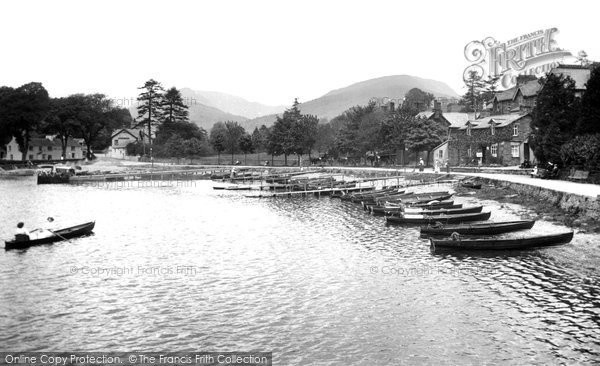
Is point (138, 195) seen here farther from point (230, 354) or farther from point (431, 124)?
point (230, 354)

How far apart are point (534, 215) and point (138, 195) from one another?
51.0 m

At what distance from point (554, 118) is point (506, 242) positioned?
94.5 ft

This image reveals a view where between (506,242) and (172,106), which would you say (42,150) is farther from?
(506,242)

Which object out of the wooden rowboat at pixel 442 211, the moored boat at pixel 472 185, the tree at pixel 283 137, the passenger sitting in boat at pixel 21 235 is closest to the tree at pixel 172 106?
the tree at pixel 283 137

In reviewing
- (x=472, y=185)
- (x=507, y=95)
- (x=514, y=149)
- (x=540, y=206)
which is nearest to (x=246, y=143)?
(x=507, y=95)

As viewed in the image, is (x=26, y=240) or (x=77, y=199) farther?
(x=77, y=199)

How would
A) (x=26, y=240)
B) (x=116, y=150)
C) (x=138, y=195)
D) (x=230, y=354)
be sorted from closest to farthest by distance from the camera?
1. (x=230, y=354)
2. (x=26, y=240)
3. (x=138, y=195)
4. (x=116, y=150)

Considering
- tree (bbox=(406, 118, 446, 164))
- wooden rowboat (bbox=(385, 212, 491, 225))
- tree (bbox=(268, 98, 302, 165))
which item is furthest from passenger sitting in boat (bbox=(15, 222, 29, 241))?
tree (bbox=(268, 98, 302, 165))

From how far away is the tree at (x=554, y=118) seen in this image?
51.6 m

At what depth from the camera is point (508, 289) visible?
74.6 ft

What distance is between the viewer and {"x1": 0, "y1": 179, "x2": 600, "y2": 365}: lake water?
1745cm

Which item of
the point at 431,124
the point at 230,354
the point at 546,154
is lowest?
the point at 230,354

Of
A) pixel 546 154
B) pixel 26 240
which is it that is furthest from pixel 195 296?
pixel 546 154

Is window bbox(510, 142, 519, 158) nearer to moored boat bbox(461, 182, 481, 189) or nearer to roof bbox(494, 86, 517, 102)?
roof bbox(494, 86, 517, 102)
